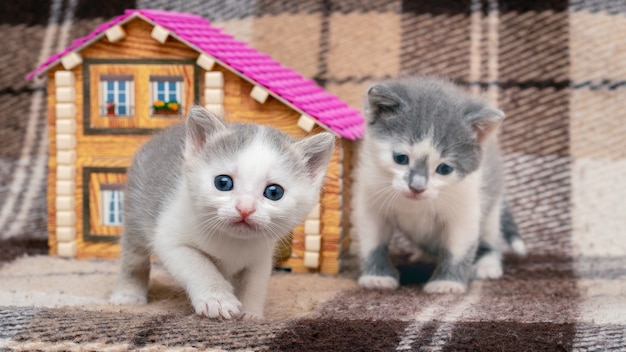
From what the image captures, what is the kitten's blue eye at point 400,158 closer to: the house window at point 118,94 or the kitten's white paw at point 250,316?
the kitten's white paw at point 250,316

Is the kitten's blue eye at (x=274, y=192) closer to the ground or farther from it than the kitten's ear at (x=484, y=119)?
closer to the ground

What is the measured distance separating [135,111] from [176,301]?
29.9 inches

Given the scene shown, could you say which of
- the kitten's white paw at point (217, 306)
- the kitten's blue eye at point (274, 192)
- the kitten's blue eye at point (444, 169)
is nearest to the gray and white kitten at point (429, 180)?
the kitten's blue eye at point (444, 169)

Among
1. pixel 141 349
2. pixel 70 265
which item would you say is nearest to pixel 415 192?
pixel 141 349

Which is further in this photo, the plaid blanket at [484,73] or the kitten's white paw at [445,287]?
the plaid blanket at [484,73]

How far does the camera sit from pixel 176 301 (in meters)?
2.02

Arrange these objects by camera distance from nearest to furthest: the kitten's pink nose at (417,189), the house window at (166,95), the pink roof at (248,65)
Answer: the kitten's pink nose at (417,189) → the pink roof at (248,65) → the house window at (166,95)

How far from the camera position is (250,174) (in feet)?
5.42

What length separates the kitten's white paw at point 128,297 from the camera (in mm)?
1991

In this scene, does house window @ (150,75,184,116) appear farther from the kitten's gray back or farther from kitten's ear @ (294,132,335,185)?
kitten's ear @ (294,132,335,185)

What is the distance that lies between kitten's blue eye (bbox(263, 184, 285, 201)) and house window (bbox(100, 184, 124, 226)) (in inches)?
41.2

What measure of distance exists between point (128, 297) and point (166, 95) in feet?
2.49

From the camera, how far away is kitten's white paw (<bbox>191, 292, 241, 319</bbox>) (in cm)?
171

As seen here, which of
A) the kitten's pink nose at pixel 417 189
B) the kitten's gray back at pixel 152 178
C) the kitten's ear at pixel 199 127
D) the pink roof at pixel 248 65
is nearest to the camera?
the kitten's ear at pixel 199 127
